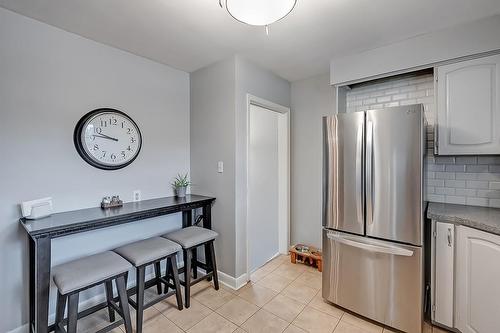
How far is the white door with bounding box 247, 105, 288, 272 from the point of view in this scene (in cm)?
294

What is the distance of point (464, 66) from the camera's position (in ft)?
6.13

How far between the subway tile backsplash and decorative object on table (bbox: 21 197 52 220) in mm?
3098

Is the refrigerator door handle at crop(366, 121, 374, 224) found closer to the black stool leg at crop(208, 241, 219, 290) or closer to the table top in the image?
the black stool leg at crop(208, 241, 219, 290)

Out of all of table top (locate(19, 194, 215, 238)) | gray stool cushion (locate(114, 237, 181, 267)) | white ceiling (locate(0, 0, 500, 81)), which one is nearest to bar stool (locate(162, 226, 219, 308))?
gray stool cushion (locate(114, 237, 181, 267))

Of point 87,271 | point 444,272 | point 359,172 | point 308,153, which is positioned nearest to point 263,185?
point 308,153

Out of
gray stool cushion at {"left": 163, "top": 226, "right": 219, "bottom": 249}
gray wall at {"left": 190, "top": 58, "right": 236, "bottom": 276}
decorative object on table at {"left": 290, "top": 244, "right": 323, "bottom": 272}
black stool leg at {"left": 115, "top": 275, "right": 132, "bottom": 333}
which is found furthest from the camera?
decorative object on table at {"left": 290, "top": 244, "right": 323, "bottom": 272}

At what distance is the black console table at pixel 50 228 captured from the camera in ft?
5.00

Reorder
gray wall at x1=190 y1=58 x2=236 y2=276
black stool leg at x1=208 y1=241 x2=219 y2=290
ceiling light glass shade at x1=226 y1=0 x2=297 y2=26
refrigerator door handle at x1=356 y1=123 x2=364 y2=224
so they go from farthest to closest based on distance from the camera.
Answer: gray wall at x1=190 y1=58 x2=236 y2=276 < black stool leg at x1=208 y1=241 x2=219 y2=290 < refrigerator door handle at x1=356 y1=123 x2=364 y2=224 < ceiling light glass shade at x1=226 y1=0 x2=297 y2=26

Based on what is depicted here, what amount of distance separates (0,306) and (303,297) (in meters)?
2.41

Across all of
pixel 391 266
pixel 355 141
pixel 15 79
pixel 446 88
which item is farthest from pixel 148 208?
pixel 446 88

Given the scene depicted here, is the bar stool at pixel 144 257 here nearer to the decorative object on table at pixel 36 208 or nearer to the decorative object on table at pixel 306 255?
the decorative object on table at pixel 36 208

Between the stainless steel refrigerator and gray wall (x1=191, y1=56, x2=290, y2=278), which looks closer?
the stainless steel refrigerator

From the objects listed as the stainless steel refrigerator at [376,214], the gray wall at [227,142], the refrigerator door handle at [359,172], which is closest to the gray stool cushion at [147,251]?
the gray wall at [227,142]

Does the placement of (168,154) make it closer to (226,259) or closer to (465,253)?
(226,259)
